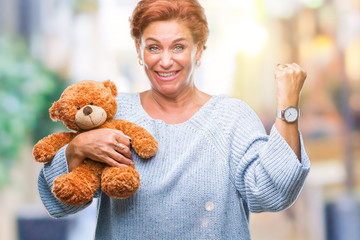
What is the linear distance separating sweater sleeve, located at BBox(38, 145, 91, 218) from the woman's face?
0.33m

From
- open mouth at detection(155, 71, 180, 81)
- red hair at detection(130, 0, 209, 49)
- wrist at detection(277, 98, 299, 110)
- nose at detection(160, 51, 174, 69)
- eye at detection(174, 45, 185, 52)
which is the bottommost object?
wrist at detection(277, 98, 299, 110)

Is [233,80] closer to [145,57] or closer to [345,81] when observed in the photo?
[345,81]

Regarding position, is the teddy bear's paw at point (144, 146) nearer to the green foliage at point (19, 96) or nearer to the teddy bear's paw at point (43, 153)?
the teddy bear's paw at point (43, 153)

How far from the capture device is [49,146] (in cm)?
125

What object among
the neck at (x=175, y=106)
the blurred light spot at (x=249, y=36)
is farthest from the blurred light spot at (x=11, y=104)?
the neck at (x=175, y=106)

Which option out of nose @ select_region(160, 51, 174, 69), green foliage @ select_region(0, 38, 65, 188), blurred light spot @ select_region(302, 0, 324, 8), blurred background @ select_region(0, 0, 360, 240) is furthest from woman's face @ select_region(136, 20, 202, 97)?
blurred light spot @ select_region(302, 0, 324, 8)

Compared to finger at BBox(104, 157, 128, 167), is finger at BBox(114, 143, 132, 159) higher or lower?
higher

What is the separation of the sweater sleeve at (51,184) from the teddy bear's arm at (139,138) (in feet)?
0.55

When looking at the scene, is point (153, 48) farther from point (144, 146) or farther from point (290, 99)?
point (290, 99)

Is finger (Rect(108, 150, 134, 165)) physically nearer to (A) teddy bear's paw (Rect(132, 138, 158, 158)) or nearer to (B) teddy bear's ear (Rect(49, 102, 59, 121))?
(A) teddy bear's paw (Rect(132, 138, 158, 158))

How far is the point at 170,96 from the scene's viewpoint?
140 centimetres

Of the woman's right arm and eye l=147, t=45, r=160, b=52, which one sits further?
eye l=147, t=45, r=160, b=52

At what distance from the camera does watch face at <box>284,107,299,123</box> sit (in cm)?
115

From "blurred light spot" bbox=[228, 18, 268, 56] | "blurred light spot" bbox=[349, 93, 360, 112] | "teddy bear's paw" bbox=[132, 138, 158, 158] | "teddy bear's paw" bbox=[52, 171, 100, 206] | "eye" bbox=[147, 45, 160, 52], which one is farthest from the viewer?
"blurred light spot" bbox=[349, 93, 360, 112]
